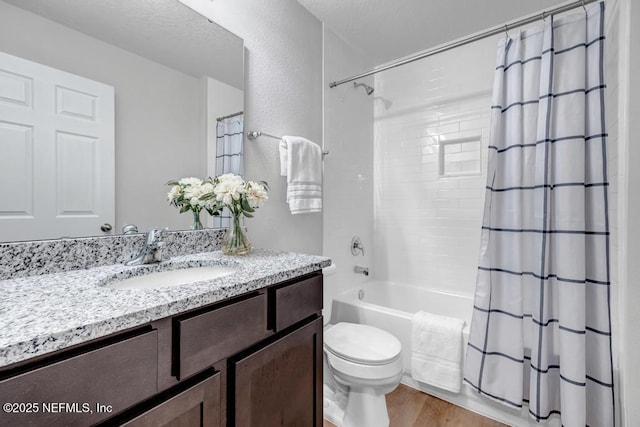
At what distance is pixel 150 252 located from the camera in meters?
1.02

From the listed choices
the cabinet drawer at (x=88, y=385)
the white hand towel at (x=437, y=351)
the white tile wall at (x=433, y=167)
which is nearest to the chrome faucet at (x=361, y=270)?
the white tile wall at (x=433, y=167)

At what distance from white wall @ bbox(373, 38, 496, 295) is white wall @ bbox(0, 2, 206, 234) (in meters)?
1.73

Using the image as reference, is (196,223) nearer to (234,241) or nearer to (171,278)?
(234,241)

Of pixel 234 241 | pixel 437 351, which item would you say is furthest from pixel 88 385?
pixel 437 351

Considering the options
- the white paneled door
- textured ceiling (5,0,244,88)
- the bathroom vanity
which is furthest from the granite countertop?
textured ceiling (5,0,244,88)

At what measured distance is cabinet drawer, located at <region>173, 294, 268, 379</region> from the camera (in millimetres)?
641

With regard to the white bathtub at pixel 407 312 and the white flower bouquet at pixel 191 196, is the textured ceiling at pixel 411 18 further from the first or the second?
the white bathtub at pixel 407 312

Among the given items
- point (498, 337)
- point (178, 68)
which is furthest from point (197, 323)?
point (498, 337)

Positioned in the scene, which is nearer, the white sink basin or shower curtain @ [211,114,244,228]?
the white sink basin

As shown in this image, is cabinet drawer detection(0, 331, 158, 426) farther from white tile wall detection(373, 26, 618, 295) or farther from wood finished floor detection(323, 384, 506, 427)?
white tile wall detection(373, 26, 618, 295)

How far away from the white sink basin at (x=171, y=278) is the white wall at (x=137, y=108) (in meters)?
0.22

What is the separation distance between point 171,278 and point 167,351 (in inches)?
18.0

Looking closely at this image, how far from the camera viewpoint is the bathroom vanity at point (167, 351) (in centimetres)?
47

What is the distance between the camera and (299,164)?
5.34 ft
